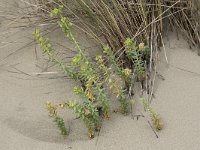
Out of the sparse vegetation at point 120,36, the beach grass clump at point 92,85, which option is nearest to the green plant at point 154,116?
the sparse vegetation at point 120,36

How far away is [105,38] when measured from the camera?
2.47 metres

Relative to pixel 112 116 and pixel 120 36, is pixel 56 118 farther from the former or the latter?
pixel 120 36

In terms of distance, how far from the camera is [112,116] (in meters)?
2.21

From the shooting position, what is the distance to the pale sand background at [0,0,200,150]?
6.86ft

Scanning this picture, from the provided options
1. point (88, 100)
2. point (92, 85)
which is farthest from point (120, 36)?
point (88, 100)

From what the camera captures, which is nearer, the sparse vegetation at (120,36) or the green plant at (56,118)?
the green plant at (56,118)

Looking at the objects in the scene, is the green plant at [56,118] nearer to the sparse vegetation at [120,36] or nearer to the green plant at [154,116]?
the sparse vegetation at [120,36]

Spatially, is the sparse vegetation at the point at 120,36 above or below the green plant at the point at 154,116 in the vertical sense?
above

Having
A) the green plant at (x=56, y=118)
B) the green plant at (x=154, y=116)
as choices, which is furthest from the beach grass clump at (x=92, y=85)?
the green plant at (x=154, y=116)

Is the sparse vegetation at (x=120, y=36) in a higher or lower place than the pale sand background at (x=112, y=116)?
higher

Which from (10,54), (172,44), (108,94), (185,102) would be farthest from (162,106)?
(10,54)

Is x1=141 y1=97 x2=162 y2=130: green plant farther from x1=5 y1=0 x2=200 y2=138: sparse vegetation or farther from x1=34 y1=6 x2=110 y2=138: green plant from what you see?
x1=34 y1=6 x2=110 y2=138: green plant

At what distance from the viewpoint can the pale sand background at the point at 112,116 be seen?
2.09 metres

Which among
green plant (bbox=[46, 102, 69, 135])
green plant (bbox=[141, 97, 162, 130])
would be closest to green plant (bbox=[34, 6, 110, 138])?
green plant (bbox=[46, 102, 69, 135])
